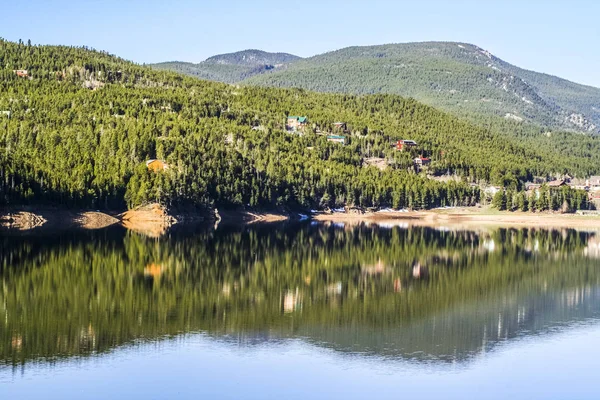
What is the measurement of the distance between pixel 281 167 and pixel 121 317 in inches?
4850

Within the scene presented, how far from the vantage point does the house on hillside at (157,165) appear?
146625 mm

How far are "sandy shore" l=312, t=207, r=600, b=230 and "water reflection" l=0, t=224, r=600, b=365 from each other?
54787 millimetres

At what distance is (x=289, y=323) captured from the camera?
54.6 metres

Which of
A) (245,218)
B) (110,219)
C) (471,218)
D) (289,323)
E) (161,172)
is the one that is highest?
(161,172)

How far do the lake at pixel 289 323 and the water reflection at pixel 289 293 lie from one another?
0.18 metres

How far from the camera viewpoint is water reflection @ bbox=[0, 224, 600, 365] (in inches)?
1984

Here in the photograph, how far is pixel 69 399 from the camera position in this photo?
3828 centimetres

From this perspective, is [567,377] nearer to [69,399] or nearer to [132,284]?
[69,399]

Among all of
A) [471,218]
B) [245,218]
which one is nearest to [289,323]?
[245,218]

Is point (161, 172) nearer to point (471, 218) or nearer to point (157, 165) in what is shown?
point (157, 165)

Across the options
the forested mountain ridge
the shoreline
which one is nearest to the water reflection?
the shoreline

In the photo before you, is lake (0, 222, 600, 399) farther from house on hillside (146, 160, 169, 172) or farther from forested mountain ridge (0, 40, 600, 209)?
house on hillside (146, 160, 169, 172)

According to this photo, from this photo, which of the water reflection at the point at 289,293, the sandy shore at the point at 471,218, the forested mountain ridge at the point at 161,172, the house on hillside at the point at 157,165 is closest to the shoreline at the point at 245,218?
the sandy shore at the point at 471,218

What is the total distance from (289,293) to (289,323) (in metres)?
11.8
